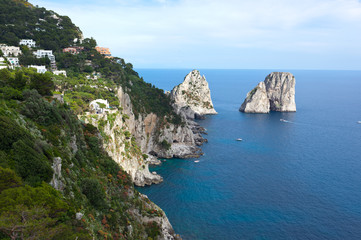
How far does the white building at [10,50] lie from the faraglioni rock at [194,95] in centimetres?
7423

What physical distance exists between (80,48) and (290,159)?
251 feet

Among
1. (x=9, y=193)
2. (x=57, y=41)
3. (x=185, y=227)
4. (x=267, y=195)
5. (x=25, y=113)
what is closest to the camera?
(x=9, y=193)

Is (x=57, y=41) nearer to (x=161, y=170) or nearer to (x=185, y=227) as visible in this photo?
(x=161, y=170)

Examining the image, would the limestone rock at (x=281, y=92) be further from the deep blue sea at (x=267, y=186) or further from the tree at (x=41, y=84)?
the tree at (x=41, y=84)

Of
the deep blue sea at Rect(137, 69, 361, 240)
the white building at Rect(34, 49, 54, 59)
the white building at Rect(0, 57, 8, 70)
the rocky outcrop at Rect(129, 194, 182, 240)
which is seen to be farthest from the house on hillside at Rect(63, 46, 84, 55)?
the rocky outcrop at Rect(129, 194, 182, 240)

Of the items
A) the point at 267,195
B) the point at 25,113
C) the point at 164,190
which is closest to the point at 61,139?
the point at 25,113

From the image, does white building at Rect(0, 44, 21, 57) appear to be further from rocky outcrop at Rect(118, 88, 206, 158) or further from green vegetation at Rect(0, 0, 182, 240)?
rocky outcrop at Rect(118, 88, 206, 158)

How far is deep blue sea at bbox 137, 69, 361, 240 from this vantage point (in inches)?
1668

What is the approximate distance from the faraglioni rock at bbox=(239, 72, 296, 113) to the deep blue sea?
108ft

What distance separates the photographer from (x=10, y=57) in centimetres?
5706

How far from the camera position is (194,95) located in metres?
132

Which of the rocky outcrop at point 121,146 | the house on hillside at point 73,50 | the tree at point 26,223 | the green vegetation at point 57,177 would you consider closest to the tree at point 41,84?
the green vegetation at point 57,177

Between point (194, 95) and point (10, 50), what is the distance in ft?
284

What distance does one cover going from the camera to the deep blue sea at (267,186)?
42.4m
